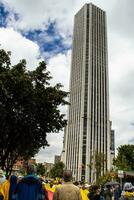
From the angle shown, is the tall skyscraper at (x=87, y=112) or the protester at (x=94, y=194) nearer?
the protester at (x=94, y=194)

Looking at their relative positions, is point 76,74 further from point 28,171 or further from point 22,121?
point 28,171

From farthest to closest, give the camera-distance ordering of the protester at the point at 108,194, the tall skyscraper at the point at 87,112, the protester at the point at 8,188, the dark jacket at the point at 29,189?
the tall skyscraper at the point at 87,112, the protester at the point at 108,194, the protester at the point at 8,188, the dark jacket at the point at 29,189

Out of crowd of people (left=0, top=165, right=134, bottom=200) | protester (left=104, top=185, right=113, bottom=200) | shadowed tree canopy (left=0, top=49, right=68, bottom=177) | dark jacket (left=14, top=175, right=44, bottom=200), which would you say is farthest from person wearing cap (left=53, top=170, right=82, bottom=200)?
shadowed tree canopy (left=0, top=49, right=68, bottom=177)

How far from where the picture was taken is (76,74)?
649 ft

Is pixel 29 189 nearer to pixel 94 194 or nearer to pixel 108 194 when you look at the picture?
pixel 94 194

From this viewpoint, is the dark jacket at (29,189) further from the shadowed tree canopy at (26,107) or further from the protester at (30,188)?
the shadowed tree canopy at (26,107)

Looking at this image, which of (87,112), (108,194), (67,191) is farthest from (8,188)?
(87,112)

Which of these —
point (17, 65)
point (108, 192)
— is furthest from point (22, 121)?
point (108, 192)

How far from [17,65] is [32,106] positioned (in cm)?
476

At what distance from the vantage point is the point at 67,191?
693cm

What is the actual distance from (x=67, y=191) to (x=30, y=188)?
1.16 meters

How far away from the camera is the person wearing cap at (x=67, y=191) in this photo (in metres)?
6.89

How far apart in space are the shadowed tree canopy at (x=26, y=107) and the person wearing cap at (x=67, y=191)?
20257mm

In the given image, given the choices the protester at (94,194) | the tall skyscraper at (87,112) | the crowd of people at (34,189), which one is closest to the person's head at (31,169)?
the crowd of people at (34,189)
